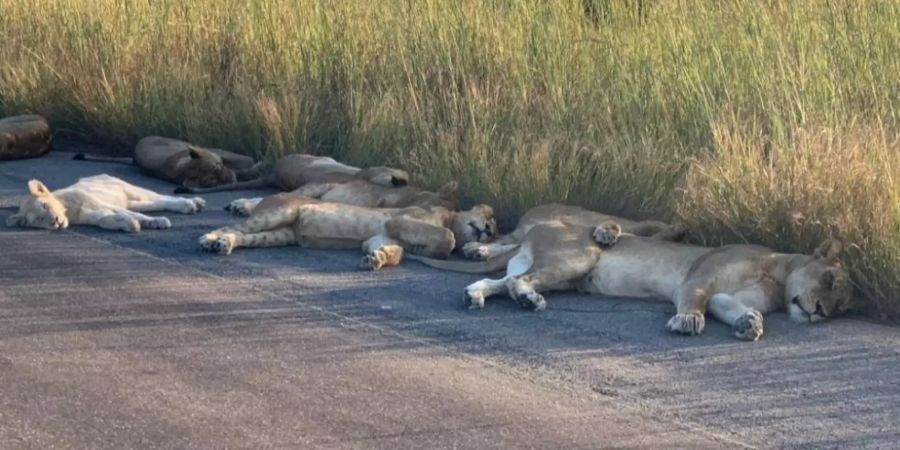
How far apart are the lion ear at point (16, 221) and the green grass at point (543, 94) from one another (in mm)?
2465

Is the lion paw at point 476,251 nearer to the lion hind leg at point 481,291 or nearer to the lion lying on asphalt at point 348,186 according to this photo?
the lion lying on asphalt at point 348,186

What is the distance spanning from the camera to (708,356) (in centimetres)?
719

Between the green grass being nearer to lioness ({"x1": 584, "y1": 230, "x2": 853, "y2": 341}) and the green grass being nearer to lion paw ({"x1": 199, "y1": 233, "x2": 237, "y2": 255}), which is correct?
lioness ({"x1": 584, "y1": 230, "x2": 853, "y2": 341})

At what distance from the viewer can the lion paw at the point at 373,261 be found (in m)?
8.85

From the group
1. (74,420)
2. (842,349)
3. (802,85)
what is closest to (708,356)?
(842,349)

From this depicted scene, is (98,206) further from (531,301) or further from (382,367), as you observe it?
(382,367)

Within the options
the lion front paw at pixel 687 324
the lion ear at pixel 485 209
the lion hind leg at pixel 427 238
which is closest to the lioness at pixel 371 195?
the lion ear at pixel 485 209

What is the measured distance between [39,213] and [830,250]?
15.7 feet

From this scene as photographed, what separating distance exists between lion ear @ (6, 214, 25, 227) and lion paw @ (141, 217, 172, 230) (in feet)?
2.38

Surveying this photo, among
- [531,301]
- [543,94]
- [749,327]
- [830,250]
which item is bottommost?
[531,301]

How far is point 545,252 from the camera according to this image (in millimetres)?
8430

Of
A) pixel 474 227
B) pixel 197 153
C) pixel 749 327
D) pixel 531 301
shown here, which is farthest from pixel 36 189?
pixel 749 327

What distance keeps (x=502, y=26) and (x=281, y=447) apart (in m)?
7.33

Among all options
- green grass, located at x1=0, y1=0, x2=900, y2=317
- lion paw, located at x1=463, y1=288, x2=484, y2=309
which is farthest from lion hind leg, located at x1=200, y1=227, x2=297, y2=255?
lion paw, located at x1=463, y1=288, x2=484, y2=309
